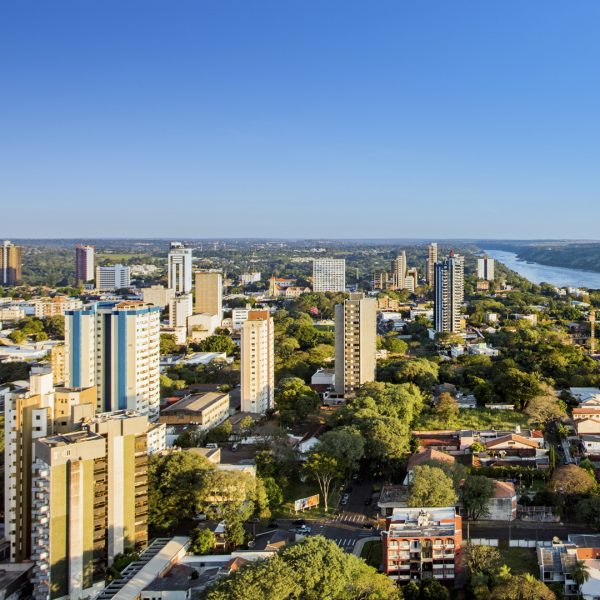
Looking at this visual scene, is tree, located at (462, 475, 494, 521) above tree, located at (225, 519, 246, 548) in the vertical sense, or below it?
above

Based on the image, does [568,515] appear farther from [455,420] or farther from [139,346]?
[139,346]

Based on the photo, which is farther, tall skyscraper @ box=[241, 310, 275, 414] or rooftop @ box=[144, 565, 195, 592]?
tall skyscraper @ box=[241, 310, 275, 414]

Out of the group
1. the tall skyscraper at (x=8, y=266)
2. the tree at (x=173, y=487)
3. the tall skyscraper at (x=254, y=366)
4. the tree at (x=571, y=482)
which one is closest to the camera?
the tree at (x=173, y=487)

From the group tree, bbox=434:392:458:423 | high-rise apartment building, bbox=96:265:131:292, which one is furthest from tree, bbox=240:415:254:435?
high-rise apartment building, bbox=96:265:131:292

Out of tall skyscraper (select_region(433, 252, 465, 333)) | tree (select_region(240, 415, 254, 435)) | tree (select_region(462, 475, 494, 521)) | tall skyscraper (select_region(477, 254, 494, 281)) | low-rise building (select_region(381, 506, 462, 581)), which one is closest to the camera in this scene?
low-rise building (select_region(381, 506, 462, 581))

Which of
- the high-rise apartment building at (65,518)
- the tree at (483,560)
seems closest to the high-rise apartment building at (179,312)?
the high-rise apartment building at (65,518)

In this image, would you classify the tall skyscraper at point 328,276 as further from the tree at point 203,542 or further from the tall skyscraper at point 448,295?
the tree at point 203,542

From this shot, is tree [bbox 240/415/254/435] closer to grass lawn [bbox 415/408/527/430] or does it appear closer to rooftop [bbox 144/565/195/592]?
grass lawn [bbox 415/408/527/430]

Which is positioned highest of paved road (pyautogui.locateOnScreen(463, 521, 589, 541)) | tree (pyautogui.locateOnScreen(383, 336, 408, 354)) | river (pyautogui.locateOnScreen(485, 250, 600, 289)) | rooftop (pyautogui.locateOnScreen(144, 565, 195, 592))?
river (pyautogui.locateOnScreen(485, 250, 600, 289))
